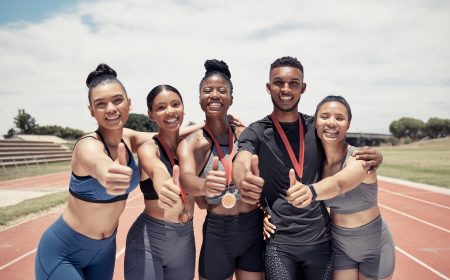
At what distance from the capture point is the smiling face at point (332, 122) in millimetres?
2691

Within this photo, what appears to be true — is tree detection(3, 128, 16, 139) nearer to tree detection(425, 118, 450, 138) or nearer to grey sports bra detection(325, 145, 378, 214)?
grey sports bra detection(325, 145, 378, 214)

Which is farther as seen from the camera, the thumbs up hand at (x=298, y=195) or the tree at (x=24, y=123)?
the tree at (x=24, y=123)

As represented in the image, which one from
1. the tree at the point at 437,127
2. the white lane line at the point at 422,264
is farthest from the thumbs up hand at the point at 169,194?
the tree at the point at 437,127

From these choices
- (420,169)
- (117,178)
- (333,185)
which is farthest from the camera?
(420,169)

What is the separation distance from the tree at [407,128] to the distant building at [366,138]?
16.5 ft

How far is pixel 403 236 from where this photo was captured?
754cm

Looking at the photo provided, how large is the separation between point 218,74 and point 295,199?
1.35 meters

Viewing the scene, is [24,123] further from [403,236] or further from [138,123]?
[403,236]

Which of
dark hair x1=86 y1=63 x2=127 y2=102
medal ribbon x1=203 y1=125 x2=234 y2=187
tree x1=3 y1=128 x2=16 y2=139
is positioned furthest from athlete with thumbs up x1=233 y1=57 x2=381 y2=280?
tree x1=3 y1=128 x2=16 y2=139

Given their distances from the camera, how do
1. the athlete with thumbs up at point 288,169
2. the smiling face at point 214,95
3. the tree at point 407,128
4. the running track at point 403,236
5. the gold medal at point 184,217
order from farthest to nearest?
1. the tree at point 407,128
2. the running track at point 403,236
3. the smiling face at point 214,95
4. the gold medal at point 184,217
5. the athlete with thumbs up at point 288,169

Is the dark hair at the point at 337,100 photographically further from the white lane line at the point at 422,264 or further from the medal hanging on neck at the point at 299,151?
the white lane line at the point at 422,264

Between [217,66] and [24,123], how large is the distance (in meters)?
65.9

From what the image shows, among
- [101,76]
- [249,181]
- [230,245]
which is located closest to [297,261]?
[230,245]

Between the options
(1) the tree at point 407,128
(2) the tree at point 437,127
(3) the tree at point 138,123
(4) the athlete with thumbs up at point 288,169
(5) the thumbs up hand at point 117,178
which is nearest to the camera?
(5) the thumbs up hand at point 117,178
